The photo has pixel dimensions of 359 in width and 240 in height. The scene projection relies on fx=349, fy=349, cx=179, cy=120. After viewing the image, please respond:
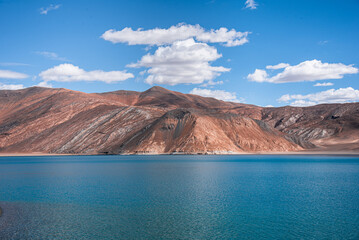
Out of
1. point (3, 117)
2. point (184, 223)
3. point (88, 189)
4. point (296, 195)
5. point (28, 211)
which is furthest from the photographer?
point (3, 117)

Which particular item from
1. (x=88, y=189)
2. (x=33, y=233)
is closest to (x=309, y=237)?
(x=33, y=233)

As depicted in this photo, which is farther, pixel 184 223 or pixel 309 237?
pixel 184 223

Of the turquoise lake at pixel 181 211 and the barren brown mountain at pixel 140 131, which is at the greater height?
the barren brown mountain at pixel 140 131

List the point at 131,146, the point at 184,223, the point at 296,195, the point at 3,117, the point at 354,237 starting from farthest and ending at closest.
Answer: the point at 3,117 → the point at 131,146 → the point at 296,195 → the point at 184,223 → the point at 354,237

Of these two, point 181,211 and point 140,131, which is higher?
point 140,131

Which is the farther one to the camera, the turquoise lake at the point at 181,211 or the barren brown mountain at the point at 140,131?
the barren brown mountain at the point at 140,131

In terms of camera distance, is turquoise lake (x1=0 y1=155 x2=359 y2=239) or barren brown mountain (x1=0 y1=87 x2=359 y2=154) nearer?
turquoise lake (x1=0 y1=155 x2=359 y2=239)

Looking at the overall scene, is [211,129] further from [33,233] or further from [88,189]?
[33,233]

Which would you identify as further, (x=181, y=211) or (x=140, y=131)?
(x=140, y=131)

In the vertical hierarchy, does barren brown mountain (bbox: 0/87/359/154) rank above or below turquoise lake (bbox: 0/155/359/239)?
above

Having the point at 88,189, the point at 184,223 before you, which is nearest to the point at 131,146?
the point at 88,189

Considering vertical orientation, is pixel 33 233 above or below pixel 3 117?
below
